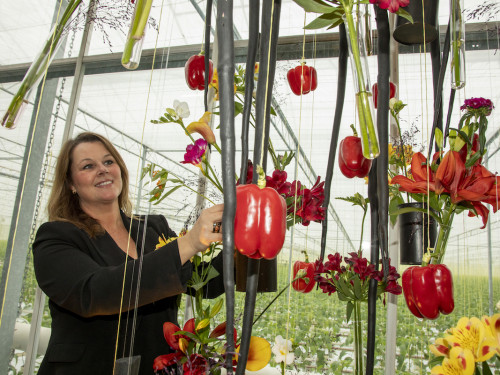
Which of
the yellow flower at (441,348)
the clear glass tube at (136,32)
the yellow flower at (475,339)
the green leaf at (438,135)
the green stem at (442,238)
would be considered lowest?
the yellow flower at (441,348)

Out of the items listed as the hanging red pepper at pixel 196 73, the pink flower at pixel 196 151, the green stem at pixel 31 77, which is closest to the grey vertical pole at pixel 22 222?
the hanging red pepper at pixel 196 73

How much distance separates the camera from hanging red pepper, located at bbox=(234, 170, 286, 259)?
22cm

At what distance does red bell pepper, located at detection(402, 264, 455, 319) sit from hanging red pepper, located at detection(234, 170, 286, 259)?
252 mm

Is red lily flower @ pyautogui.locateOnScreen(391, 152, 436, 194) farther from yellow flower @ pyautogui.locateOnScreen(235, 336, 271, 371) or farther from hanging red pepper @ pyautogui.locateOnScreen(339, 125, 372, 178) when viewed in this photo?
yellow flower @ pyautogui.locateOnScreen(235, 336, 271, 371)

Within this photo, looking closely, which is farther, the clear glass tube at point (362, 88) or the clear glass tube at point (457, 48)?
the clear glass tube at point (457, 48)

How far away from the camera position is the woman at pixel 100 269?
488 millimetres

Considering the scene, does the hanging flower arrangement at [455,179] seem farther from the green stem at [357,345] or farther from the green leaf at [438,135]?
the green stem at [357,345]

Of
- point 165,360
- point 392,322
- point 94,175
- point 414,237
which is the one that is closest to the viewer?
point 165,360

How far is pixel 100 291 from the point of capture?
568 millimetres

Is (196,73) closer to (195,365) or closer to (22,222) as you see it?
(195,365)

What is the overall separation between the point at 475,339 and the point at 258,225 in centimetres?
25

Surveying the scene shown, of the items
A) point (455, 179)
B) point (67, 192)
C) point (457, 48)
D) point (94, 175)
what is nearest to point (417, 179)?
point (455, 179)

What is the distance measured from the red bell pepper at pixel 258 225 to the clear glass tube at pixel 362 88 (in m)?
0.06

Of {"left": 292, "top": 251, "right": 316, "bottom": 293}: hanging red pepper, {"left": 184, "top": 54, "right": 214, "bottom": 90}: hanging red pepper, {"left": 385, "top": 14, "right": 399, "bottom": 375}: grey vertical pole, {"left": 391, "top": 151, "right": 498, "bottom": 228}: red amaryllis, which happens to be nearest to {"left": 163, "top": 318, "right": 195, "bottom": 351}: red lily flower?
{"left": 292, "top": 251, "right": 316, "bottom": 293}: hanging red pepper
